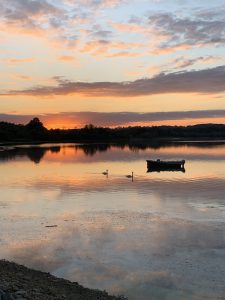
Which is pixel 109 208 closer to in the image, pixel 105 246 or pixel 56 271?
pixel 105 246

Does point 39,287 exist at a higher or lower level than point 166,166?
higher

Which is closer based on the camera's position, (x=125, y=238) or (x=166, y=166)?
(x=125, y=238)

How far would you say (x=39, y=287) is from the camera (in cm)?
1152

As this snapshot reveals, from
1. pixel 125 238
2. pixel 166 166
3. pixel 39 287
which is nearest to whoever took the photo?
pixel 39 287

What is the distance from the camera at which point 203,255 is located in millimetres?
15266

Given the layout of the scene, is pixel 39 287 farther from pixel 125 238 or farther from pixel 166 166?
pixel 166 166

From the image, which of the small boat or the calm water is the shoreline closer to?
the calm water

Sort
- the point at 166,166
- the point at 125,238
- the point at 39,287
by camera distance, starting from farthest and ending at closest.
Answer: the point at 166,166, the point at 125,238, the point at 39,287

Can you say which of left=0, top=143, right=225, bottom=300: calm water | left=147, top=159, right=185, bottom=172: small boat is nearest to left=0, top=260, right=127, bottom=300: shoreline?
left=0, top=143, right=225, bottom=300: calm water

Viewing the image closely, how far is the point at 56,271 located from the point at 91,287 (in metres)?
1.76

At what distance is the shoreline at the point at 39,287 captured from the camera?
417 inches

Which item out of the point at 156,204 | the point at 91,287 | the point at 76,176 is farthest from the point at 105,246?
the point at 76,176

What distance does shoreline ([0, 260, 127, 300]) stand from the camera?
1059 cm

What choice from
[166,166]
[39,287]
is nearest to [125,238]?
[39,287]
